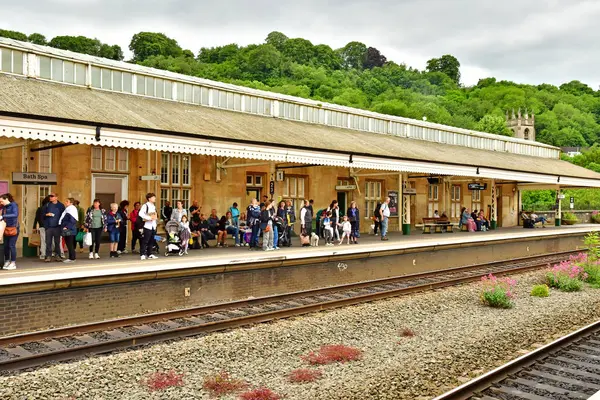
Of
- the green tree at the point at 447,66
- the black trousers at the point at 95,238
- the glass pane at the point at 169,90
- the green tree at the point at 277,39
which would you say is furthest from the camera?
the green tree at the point at 447,66

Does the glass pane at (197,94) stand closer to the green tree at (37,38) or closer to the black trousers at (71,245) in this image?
the black trousers at (71,245)

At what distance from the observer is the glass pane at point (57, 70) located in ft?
51.7

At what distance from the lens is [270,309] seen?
11500 millimetres

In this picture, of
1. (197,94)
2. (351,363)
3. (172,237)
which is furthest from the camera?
(197,94)

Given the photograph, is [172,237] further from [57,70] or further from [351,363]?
[351,363]

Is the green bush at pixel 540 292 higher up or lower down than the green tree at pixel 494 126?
lower down

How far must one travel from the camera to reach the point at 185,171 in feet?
57.2

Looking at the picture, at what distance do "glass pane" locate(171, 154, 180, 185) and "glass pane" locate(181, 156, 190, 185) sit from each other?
168 millimetres

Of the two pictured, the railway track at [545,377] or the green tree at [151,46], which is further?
the green tree at [151,46]

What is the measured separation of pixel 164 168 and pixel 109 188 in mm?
1876

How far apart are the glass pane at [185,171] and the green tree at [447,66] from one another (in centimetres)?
17847

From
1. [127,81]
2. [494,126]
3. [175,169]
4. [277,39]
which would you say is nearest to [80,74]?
[127,81]

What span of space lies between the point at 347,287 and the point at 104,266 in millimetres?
5778

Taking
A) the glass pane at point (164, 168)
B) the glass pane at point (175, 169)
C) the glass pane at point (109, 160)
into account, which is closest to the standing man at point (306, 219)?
the glass pane at point (175, 169)
